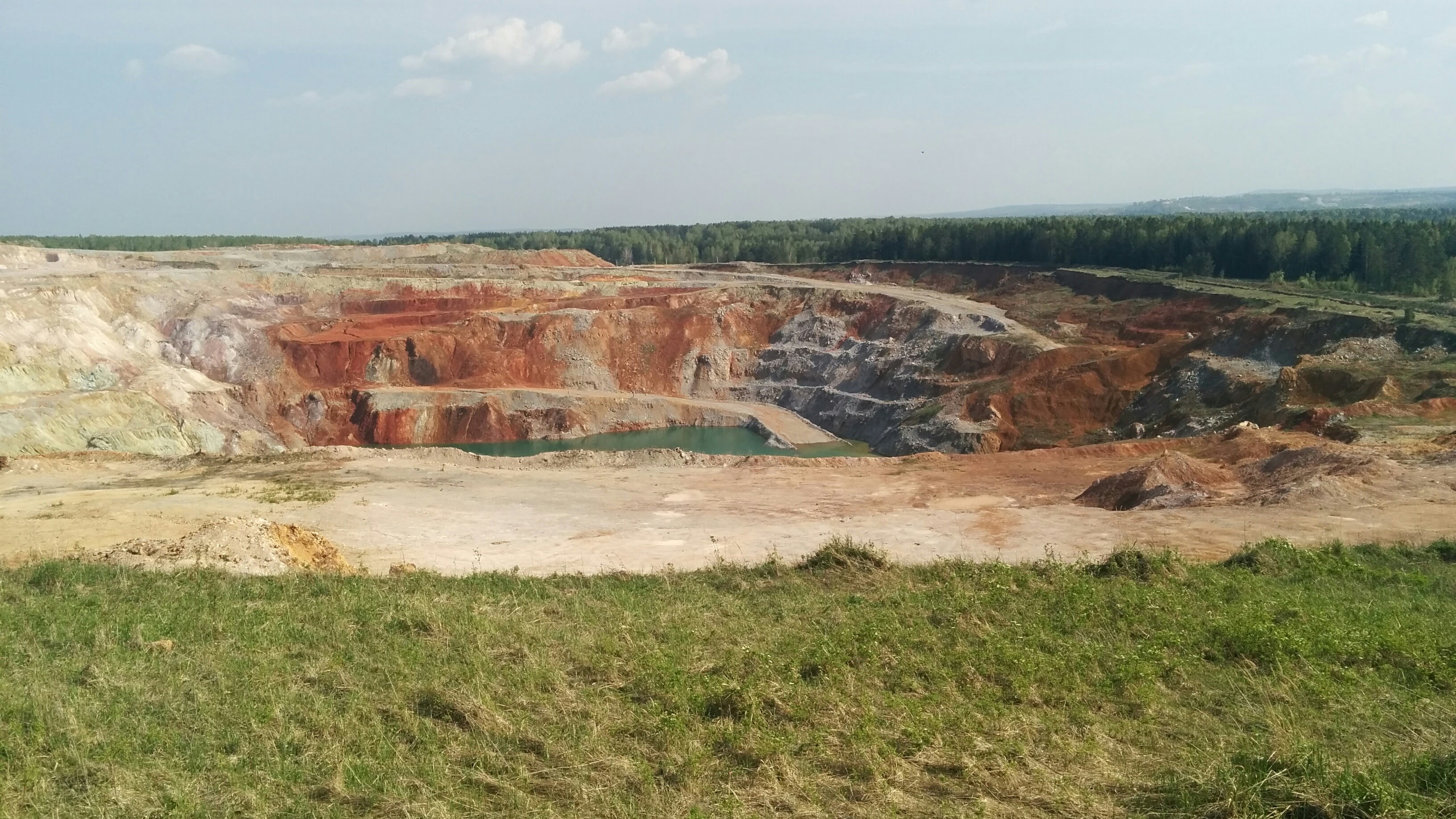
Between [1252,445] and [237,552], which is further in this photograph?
[1252,445]

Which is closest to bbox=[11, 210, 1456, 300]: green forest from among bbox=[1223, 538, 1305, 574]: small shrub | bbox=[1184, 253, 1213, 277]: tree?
bbox=[1184, 253, 1213, 277]: tree

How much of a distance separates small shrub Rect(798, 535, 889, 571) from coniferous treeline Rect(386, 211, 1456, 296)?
5364 cm

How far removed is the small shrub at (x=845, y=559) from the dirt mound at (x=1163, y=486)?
11142mm

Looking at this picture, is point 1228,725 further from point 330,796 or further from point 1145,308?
point 1145,308

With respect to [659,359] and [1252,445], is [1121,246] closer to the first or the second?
[659,359]

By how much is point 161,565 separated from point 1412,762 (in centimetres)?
1758

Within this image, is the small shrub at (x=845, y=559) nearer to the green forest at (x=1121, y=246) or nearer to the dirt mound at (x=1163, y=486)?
the dirt mound at (x=1163, y=486)

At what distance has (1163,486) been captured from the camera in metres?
25.6

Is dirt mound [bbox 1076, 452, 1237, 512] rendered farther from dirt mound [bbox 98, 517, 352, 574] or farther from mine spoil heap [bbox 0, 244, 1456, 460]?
dirt mound [bbox 98, 517, 352, 574]

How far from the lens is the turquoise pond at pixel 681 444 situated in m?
53.2

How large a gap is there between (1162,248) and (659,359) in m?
44.5

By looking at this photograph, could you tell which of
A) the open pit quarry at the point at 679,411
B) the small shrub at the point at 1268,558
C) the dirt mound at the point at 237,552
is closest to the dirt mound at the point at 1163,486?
the open pit quarry at the point at 679,411

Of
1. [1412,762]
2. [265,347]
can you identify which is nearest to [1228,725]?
[1412,762]

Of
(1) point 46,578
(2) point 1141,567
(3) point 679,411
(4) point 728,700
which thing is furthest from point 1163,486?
(3) point 679,411
